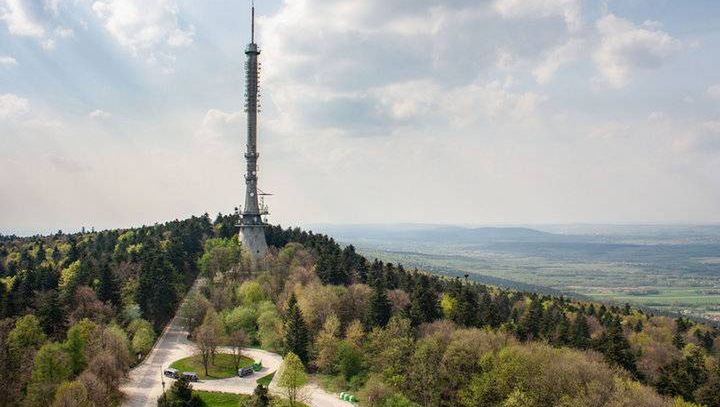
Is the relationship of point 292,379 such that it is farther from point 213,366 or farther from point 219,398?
point 213,366

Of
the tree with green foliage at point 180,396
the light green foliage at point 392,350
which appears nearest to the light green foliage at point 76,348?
the tree with green foliage at point 180,396


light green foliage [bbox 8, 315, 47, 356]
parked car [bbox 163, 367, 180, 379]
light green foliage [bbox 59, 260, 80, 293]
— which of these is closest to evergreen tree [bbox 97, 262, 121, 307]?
light green foliage [bbox 59, 260, 80, 293]

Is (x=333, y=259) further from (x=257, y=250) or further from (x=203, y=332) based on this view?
(x=203, y=332)

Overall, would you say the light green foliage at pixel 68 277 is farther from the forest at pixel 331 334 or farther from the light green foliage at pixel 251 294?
the light green foliage at pixel 251 294

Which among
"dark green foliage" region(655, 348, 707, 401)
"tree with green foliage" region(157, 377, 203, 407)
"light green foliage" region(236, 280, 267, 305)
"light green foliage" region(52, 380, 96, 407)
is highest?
"light green foliage" region(236, 280, 267, 305)

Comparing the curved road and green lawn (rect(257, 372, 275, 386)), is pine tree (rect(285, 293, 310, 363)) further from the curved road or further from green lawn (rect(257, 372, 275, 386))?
green lawn (rect(257, 372, 275, 386))

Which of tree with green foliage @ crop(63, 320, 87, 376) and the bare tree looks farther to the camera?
the bare tree
